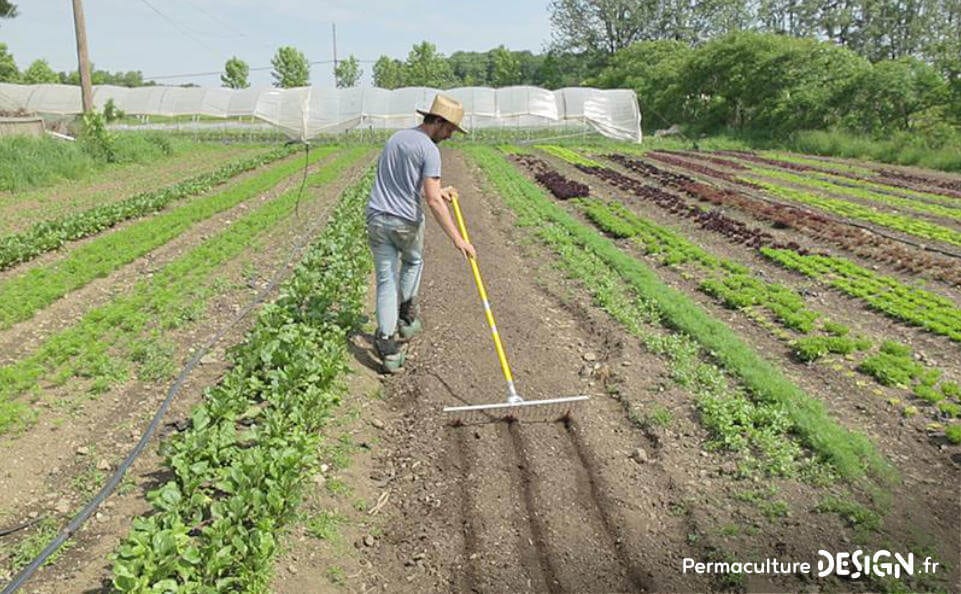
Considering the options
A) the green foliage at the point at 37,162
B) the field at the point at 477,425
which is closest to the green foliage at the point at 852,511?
the field at the point at 477,425

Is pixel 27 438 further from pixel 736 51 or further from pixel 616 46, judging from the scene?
pixel 616 46

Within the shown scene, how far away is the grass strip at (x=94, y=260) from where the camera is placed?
7489mm

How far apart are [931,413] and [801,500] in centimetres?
211

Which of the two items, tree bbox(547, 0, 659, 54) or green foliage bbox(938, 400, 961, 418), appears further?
tree bbox(547, 0, 659, 54)

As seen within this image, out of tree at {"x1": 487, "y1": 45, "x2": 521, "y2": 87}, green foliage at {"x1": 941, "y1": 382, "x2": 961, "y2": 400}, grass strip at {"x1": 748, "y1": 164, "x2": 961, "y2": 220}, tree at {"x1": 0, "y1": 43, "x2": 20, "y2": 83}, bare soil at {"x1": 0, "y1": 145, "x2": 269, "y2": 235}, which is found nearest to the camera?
green foliage at {"x1": 941, "y1": 382, "x2": 961, "y2": 400}

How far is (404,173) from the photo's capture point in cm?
572

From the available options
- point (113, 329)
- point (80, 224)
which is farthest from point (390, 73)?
point (113, 329)

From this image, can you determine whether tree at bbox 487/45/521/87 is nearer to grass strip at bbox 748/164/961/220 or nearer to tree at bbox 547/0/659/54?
tree at bbox 547/0/659/54

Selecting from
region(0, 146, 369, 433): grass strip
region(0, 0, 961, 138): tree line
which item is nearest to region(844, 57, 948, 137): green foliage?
region(0, 0, 961, 138): tree line

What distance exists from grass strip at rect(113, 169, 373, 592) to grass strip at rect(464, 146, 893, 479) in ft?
11.3

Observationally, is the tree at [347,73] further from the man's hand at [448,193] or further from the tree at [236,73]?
the man's hand at [448,193]

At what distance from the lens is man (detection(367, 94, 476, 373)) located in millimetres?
5559

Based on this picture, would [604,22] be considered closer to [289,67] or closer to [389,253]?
[289,67]

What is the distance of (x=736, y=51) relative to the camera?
37.5m
